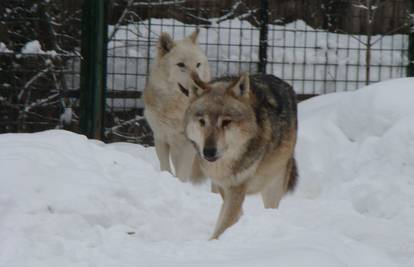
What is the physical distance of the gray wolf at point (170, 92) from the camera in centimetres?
834

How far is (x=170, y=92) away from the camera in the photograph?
8586 mm

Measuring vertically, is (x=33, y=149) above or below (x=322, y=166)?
above

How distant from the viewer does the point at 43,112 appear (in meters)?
9.71

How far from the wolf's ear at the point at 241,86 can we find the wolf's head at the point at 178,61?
2.45m

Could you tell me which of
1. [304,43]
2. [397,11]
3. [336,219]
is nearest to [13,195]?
[336,219]

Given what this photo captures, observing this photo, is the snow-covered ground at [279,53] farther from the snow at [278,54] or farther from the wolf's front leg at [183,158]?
the wolf's front leg at [183,158]

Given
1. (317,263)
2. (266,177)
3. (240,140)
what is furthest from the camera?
(266,177)

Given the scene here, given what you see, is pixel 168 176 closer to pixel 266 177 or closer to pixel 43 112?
pixel 266 177

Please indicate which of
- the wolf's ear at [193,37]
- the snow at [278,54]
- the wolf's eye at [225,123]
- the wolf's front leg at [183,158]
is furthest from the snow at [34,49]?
the wolf's eye at [225,123]

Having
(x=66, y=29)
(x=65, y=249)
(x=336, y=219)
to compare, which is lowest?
(x=336, y=219)

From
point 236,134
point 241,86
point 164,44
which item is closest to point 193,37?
point 164,44

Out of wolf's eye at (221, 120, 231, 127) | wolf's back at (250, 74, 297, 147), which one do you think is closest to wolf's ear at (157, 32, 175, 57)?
wolf's back at (250, 74, 297, 147)

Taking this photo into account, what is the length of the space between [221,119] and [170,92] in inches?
112

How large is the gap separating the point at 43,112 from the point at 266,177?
4030 millimetres
